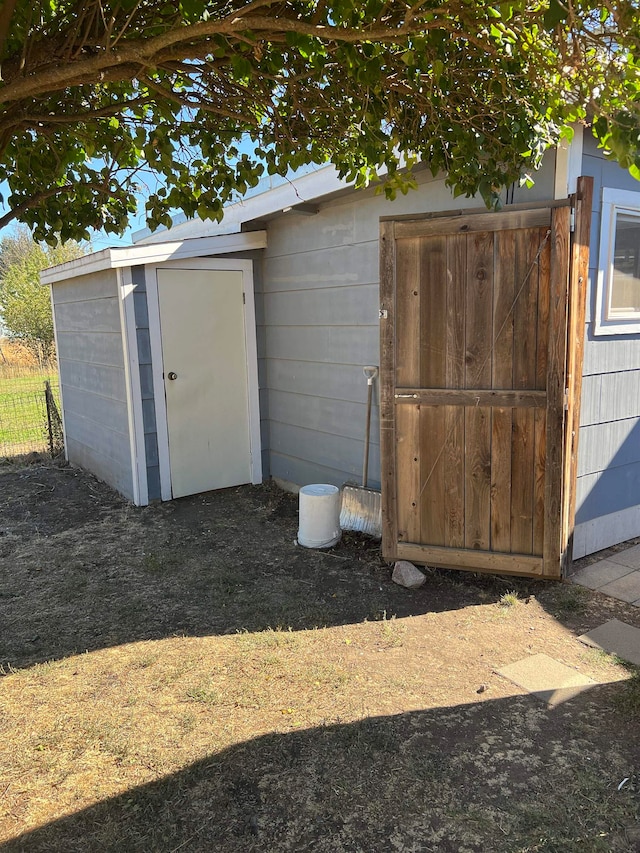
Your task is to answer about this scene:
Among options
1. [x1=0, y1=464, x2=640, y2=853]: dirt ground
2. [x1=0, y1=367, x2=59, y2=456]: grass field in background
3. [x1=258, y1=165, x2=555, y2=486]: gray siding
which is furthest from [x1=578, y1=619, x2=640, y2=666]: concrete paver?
[x1=0, y1=367, x2=59, y2=456]: grass field in background

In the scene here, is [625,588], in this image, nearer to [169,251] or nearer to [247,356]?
[247,356]

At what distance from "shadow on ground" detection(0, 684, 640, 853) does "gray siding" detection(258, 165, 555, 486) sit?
8.31ft

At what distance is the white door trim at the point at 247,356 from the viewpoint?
5.30 m

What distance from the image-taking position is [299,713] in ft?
8.31

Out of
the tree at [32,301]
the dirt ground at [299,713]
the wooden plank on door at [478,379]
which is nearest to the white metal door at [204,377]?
the dirt ground at [299,713]

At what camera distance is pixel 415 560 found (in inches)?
153

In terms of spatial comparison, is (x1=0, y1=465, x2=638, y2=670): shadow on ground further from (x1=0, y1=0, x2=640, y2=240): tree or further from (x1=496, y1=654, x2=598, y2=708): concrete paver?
(x1=0, y1=0, x2=640, y2=240): tree

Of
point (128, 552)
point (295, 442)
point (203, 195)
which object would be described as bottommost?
point (128, 552)

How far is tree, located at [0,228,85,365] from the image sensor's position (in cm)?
1792

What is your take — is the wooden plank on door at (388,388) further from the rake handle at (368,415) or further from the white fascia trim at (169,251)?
the white fascia trim at (169,251)

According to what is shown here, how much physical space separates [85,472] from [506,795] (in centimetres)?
579

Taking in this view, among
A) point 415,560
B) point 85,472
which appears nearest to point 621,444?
point 415,560

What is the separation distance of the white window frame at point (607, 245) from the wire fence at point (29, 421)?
6377 millimetres

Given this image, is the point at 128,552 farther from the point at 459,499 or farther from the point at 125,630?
the point at 459,499
